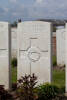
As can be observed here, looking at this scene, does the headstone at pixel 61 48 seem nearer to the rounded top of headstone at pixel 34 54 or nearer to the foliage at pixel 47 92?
the rounded top of headstone at pixel 34 54

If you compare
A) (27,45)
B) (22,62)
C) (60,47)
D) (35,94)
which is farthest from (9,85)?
(60,47)

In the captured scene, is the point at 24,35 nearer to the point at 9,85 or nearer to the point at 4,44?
the point at 4,44

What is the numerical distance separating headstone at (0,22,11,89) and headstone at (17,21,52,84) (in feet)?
1.02

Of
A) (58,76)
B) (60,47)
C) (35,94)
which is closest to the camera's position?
(35,94)

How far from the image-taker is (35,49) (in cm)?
718

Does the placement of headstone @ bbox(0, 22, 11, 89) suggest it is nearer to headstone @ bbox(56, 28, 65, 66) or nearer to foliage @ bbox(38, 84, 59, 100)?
foliage @ bbox(38, 84, 59, 100)

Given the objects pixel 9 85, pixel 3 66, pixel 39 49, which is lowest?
pixel 9 85

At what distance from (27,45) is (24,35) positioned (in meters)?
0.29

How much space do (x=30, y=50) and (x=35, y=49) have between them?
161 mm

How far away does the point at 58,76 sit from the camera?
10.0 metres

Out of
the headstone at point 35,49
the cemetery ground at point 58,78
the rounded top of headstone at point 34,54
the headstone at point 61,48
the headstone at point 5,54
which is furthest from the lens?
the headstone at point 61,48

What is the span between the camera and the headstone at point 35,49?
7.03 metres

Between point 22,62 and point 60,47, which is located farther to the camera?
point 60,47

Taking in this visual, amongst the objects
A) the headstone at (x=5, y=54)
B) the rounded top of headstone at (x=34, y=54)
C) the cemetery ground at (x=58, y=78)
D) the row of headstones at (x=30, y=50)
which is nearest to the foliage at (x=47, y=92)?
the cemetery ground at (x=58, y=78)
